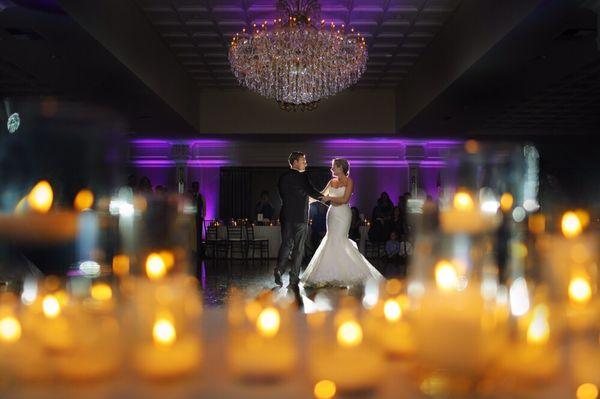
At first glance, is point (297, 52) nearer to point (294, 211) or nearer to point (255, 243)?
point (294, 211)

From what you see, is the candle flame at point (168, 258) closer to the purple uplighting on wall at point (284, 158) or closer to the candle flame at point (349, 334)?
the candle flame at point (349, 334)

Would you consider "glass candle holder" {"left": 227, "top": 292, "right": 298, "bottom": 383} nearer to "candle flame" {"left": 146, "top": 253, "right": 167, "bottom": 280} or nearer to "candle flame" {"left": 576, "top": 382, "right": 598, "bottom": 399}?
"candle flame" {"left": 146, "top": 253, "right": 167, "bottom": 280}

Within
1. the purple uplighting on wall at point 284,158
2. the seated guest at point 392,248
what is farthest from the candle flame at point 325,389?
the purple uplighting on wall at point 284,158

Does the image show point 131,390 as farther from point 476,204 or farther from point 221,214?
point 221,214

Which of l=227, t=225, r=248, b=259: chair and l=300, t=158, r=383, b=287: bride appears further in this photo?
l=227, t=225, r=248, b=259: chair

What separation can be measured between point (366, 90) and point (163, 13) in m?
5.58

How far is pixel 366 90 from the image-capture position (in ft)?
39.4

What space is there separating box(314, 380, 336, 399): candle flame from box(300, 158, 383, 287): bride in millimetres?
6182

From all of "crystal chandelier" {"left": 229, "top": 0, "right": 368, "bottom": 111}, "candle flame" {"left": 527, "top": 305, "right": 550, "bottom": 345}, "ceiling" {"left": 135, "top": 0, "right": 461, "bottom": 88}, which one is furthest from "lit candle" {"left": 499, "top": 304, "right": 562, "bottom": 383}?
"ceiling" {"left": 135, "top": 0, "right": 461, "bottom": 88}

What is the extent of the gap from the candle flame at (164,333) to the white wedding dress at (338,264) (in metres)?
6.16

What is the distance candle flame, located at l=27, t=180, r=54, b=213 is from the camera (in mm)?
501

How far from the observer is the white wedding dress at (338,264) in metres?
6.62

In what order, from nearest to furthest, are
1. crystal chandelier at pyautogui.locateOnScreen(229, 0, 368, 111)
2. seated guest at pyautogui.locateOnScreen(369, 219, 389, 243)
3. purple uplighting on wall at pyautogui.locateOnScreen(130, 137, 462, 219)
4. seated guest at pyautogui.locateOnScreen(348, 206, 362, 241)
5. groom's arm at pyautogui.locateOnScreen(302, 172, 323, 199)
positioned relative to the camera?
crystal chandelier at pyautogui.locateOnScreen(229, 0, 368, 111) < groom's arm at pyautogui.locateOnScreen(302, 172, 323, 199) < seated guest at pyautogui.locateOnScreen(369, 219, 389, 243) < seated guest at pyautogui.locateOnScreen(348, 206, 362, 241) < purple uplighting on wall at pyautogui.locateOnScreen(130, 137, 462, 219)

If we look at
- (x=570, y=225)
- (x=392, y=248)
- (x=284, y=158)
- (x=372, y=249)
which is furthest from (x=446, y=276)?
(x=284, y=158)
